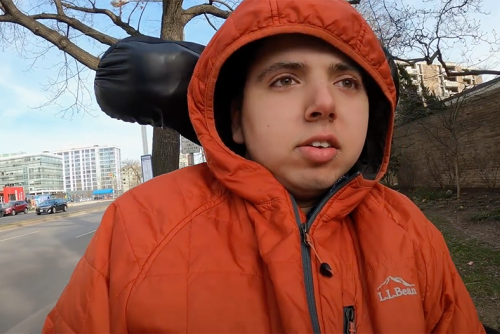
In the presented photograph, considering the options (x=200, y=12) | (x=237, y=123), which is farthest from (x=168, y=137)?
(x=237, y=123)

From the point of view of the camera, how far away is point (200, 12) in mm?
5285

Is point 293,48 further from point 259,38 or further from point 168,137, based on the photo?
point 168,137

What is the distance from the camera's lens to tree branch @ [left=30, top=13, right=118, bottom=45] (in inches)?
198

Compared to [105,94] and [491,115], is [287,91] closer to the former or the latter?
[105,94]

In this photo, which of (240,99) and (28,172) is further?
(28,172)

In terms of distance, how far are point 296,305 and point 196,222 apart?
356 mm

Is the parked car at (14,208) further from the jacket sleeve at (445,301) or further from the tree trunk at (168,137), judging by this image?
the jacket sleeve at (445,301)

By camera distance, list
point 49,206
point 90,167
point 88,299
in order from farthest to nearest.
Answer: point 90,167 < point 49,206 < point 88,299

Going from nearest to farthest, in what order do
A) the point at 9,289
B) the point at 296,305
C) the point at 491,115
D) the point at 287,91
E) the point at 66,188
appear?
1. the point at 296,305
2. the point at 287,91
3. the point at 9,289
4. the point at 491,115
5. the point at 66,188

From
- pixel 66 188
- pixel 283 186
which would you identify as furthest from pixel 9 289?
pixel 66 188

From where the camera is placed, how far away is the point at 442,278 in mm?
1115

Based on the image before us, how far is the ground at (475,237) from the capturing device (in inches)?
157

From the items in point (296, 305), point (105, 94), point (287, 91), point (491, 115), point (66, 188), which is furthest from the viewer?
point (66, 188)

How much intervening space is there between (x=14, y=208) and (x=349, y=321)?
109 ft
